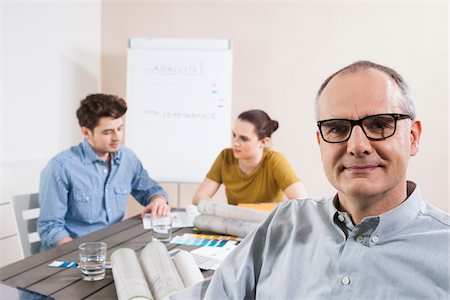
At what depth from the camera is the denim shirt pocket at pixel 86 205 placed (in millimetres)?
2170

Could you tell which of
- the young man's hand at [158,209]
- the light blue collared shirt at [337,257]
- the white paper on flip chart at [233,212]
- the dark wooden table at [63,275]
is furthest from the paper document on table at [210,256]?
the young man's hand at [158,209]

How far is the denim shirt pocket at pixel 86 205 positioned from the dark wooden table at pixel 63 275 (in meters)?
0.44

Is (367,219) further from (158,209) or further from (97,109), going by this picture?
(97,109)

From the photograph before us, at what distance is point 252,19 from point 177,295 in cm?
311

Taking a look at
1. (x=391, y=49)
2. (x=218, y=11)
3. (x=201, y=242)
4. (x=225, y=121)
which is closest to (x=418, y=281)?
(x=201, y=242)

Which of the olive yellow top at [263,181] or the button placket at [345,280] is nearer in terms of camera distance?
the button placket at [345,280]

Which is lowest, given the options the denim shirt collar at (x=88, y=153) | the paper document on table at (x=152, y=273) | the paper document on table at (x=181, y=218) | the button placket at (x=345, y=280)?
the paper document on table at (x=152, y=273)

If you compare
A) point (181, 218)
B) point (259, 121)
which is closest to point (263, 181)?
point (259, 121)

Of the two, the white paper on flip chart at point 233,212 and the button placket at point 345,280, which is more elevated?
the white paper on flip chart at point 233,212

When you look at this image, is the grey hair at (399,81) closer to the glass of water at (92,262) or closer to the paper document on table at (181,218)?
the glass of water at (92,262)

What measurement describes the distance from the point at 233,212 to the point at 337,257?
858 millimetres

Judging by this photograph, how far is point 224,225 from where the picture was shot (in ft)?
5.96

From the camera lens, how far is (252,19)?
3.81m

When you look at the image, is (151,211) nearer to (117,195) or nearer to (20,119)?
(117,195)
